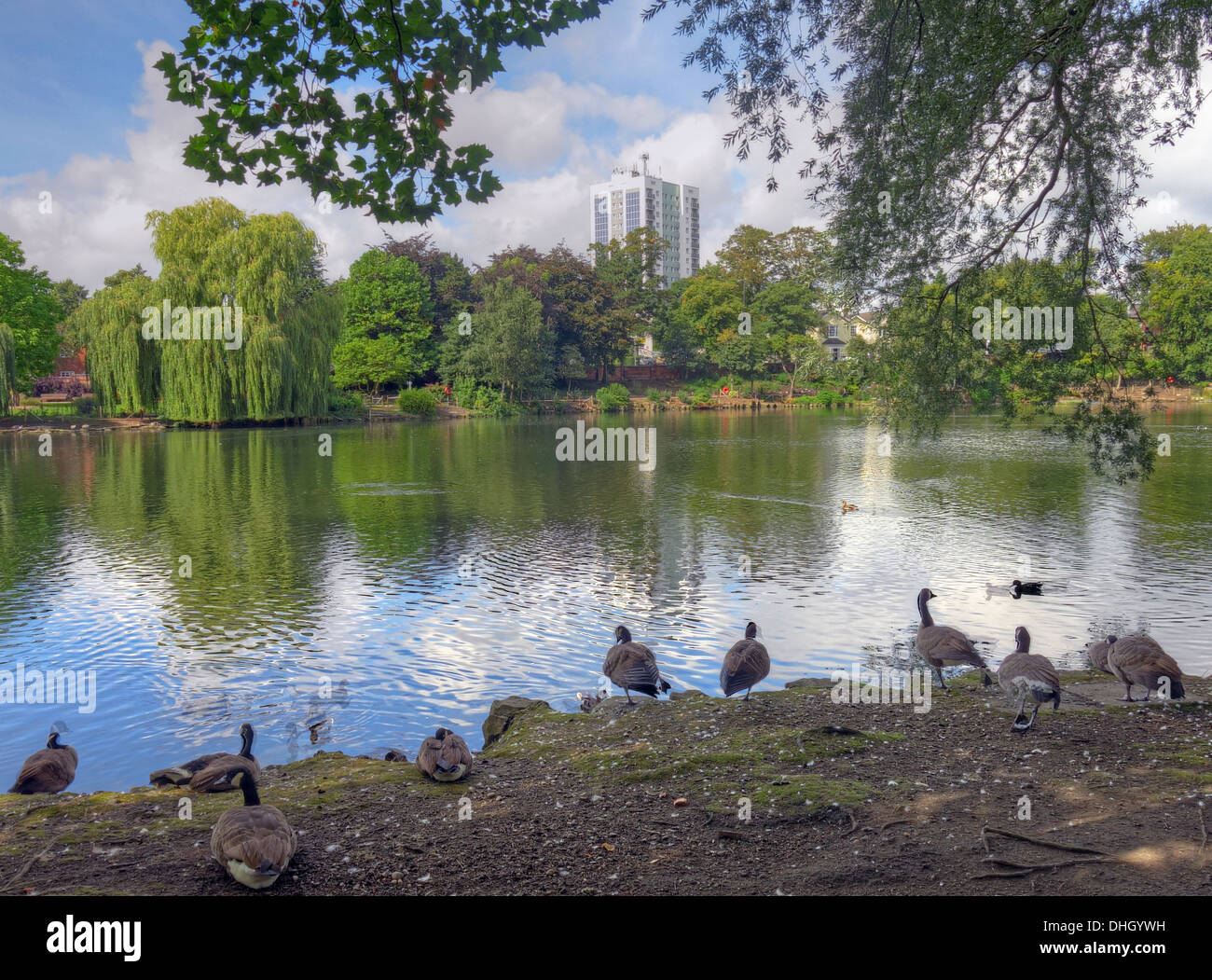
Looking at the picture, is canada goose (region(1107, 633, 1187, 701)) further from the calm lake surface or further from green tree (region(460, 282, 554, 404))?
green tree (region(460, 282, 554, 404))

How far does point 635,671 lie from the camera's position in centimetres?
964

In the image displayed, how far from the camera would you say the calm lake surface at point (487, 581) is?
1082 cm

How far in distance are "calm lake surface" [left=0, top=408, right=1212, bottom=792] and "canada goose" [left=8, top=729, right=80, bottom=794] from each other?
26.9 inches

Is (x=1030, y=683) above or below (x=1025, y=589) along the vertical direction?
above

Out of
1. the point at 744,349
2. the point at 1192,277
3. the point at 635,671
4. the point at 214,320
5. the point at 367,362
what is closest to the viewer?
the point at 635,671

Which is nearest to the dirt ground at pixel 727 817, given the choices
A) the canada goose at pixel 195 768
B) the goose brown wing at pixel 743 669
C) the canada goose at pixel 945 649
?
the canada goose at pixel 195 768

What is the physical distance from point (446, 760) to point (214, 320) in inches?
2107

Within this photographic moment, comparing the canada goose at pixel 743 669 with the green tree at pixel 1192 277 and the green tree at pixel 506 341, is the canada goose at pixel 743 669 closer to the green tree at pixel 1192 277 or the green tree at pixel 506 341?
the green tree at pixel 1192 277

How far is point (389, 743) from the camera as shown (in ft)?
30.7

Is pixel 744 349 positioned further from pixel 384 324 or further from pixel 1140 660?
pixel 1140 660

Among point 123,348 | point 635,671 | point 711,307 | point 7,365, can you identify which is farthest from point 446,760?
point 711,307
